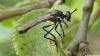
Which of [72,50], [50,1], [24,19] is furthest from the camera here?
[50,1]

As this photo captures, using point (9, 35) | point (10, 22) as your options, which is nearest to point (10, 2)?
point (9, 35)

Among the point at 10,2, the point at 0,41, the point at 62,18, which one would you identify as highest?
the point at 10,2

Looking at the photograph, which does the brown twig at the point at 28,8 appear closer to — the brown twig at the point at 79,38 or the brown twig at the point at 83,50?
the brown twig at the point at 79,38

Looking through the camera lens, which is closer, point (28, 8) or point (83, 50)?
point (83, 50)

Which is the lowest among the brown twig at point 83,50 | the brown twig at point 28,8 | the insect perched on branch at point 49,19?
the brown twig at point 83,50

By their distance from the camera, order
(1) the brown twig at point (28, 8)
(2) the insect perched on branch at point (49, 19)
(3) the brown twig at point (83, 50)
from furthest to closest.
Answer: (1) the brown twig at point (28, 8) < (2) the insect perched on branch at point (49, 19) < (3) the brown twig at point (83, 50)

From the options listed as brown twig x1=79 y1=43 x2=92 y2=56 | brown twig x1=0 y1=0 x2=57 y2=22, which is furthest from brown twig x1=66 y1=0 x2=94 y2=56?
brown twig x1=0 y1=0 x2=57 y2=22

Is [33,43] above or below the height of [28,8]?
below

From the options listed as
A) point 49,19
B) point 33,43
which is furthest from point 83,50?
point 49,19

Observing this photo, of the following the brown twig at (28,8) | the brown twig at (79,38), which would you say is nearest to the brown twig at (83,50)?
the brown twig at (79,38)

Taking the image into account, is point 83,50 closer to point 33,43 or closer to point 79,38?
point 79,38

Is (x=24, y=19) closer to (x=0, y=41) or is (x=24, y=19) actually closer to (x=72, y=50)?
(x=72, y=50)
